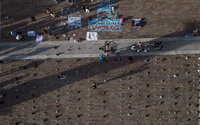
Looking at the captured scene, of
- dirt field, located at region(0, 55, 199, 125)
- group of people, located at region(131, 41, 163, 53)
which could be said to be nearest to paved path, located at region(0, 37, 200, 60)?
group of people, located at region(131, 41, 163, 53)

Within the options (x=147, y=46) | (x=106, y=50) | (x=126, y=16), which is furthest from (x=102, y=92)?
(x=126, y=16)

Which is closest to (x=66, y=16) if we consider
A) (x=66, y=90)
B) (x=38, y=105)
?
(x=66, y=90)

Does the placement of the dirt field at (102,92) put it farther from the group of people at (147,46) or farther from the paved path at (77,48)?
the group of people at (147,46)

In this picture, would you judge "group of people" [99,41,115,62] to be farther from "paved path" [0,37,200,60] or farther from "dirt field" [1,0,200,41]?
"dirt field" [1,0,200,41]

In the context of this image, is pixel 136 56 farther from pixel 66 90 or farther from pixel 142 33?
pixel 66 90

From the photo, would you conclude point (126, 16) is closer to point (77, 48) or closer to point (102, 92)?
point (77, 48)

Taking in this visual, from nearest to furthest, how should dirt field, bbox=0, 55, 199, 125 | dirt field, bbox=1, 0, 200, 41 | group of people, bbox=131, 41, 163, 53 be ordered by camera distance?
dirt field, bbox=0, 55, 199, 125
group of people, bbox=131, 41, 163, 53
dirt field, bbox=1, 0, 200, 41
